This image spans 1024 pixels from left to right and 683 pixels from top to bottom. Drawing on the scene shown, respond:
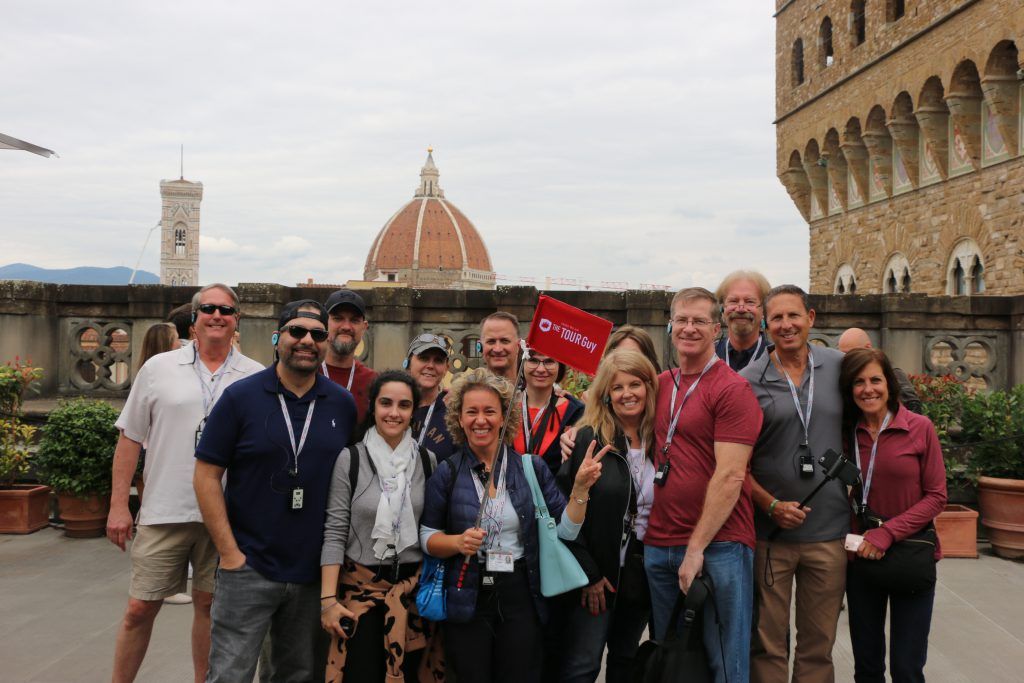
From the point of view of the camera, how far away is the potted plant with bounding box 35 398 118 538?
21.8ft

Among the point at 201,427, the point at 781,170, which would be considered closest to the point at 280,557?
the point at 201,427

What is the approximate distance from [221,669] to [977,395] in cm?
650

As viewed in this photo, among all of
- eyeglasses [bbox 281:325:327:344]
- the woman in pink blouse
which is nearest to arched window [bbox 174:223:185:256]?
eyeglasses [bbox 281:325:327:344]

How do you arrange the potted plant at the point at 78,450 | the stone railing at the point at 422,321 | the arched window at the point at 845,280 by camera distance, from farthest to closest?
1. the arched window at the point at 845,280
2. the stone railing at the point at 422,321
3. the potted plant at the point at 78,450

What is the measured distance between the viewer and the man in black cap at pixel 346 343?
4.48 meters

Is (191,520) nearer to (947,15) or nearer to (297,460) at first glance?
(297,460)

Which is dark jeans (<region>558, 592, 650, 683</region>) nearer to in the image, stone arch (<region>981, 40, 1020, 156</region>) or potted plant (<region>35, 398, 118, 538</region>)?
potted plant (<region>35, 398, 118, 538</region>)

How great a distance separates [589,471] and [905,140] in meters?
23.1

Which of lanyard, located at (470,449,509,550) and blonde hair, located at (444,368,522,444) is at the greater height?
blonde hair, located at (444,368,522,444)

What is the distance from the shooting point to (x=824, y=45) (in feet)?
92.1

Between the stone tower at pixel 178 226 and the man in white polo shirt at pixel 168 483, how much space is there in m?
137

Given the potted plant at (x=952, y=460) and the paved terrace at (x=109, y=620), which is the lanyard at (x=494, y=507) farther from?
the potted plant at (x=952, y=460)

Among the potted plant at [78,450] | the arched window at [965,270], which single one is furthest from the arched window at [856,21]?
the potted plant at [78,450]

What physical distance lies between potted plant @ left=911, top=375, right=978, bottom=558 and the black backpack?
419 centimetres
